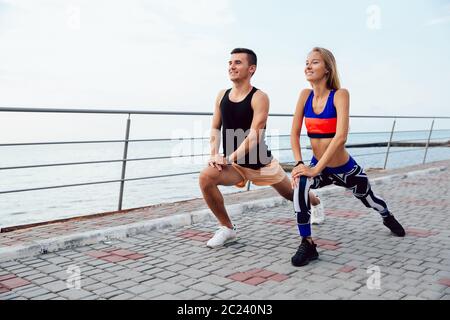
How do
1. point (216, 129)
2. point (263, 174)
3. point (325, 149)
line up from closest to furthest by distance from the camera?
point (325, 149)
point (263, 174)
point (216, 129)

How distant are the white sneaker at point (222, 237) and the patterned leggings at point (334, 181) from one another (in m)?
0.78

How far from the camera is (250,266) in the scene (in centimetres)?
349

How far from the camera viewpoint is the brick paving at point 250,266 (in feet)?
9.59

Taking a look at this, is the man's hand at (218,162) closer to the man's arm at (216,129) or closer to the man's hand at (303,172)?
the man's arm at (216,129)

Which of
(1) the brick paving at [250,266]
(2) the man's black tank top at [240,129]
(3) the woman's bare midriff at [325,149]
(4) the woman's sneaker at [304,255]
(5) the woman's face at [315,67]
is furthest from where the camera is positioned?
(2) the man's black tank top at [240,129]

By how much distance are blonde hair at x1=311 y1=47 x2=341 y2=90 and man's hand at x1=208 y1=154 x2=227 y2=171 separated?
1.19 metres

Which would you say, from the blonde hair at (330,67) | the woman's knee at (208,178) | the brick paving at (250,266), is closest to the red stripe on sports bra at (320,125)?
the blonde hair at (330,67)

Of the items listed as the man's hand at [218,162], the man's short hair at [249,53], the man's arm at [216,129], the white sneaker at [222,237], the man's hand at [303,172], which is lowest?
the white sneaker at [222,237]

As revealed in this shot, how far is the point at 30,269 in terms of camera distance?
11.5 ft

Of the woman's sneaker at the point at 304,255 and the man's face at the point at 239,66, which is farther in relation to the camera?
the man's face at the point at 239,66

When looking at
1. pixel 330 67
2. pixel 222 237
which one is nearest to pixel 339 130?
pixel 330 67

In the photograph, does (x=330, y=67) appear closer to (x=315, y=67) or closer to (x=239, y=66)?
(x=315, y=67)

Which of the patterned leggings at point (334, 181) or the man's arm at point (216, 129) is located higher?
the man's arm at point (216, 129)

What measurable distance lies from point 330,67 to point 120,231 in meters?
2.71
